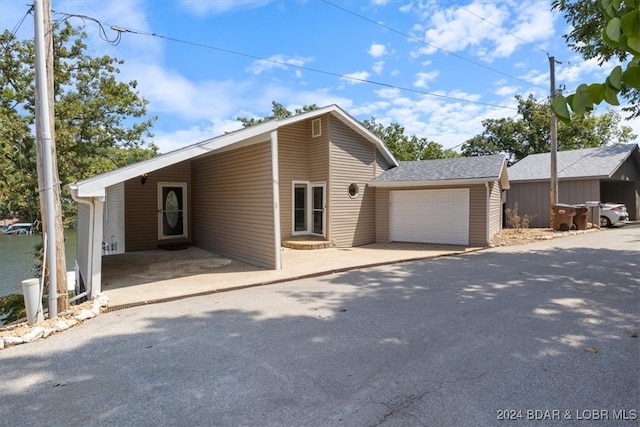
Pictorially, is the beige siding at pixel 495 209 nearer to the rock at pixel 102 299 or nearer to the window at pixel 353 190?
the window at pixel 353 190

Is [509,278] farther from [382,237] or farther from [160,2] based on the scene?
[160,2]

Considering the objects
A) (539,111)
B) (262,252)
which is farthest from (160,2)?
(539,111)

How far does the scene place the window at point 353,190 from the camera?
12016 mm

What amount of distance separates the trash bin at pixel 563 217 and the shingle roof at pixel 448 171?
4.96 metres

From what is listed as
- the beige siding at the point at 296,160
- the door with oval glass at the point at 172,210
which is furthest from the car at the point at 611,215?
the door with oval glass at the point at 172,210

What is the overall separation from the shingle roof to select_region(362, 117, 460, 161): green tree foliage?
49.7 ft

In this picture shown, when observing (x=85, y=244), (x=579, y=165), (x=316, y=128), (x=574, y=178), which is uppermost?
(x=316, y=128)

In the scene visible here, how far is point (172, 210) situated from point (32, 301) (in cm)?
736

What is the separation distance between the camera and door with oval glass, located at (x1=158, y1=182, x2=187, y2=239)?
11.6m

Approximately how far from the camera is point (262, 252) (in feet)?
27.2

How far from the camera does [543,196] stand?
17.9 m

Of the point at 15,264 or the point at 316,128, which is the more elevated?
the point at 316,128

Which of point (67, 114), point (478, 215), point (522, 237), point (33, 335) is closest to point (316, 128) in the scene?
point (478, 215)

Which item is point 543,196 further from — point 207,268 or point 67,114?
point 67,114
